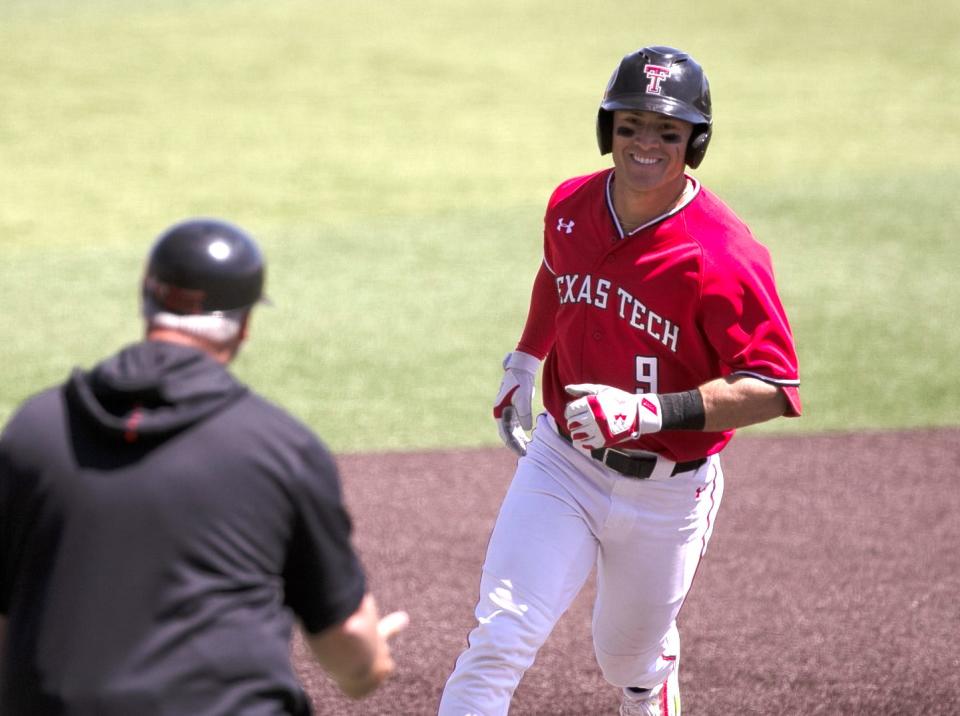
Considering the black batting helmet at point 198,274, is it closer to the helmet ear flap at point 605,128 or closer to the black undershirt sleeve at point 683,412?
the black undershirt sleeve at point 683,412

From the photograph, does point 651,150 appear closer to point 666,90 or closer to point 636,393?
point 666,90

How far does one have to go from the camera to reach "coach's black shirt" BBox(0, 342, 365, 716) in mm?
2387

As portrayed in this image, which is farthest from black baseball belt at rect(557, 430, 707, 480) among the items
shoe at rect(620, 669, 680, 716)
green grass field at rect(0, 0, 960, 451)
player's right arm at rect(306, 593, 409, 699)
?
green grass field at rect(0, 0, 960, 451)

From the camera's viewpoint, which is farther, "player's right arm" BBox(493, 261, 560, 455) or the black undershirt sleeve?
"player's right arm" BBox(493, 261, 560, 455)

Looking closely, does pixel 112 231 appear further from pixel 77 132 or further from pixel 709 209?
pixel 709 209

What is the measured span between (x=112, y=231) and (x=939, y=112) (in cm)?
1039

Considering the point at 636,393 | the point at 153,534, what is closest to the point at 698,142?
the point at 636,393

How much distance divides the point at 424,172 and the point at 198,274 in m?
12.7

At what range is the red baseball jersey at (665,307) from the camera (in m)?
3.95

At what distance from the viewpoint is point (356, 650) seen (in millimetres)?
2621

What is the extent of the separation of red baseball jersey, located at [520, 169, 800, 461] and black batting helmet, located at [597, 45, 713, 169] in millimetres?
213

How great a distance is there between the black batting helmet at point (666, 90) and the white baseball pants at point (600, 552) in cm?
101

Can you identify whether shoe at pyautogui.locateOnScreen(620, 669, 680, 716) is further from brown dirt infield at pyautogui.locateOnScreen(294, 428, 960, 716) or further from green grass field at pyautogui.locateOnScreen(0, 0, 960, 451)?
green grass field at pyautogui.locateOnScreen(0, 0, 960, 451)

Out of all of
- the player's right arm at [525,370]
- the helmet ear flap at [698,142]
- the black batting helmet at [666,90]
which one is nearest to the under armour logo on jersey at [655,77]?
the black batting helmet at [666,90]
